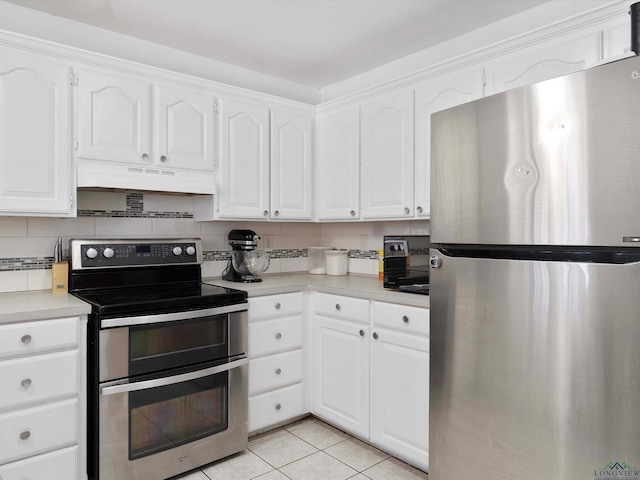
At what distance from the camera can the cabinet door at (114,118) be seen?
2.23 metres

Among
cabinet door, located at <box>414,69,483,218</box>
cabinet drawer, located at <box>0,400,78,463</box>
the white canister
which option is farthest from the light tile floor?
cabinet door, located at <box>414,69,483,218</box>

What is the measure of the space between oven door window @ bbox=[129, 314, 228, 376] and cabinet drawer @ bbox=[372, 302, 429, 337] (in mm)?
825

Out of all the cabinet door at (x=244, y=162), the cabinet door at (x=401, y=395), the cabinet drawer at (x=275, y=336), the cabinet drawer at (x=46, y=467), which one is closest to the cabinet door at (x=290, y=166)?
the cabinet door at (x=244, y=162)

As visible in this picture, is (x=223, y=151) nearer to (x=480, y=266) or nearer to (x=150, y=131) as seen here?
(x=150, y=131)

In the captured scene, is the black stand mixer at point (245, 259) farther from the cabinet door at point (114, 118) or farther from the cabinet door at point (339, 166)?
the cabinet door at point (114, 118)

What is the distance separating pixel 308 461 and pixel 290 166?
185 cm

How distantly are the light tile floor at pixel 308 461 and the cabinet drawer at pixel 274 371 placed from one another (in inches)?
12.4

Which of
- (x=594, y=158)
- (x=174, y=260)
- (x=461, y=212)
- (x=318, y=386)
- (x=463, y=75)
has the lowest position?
(x=318, y=386)

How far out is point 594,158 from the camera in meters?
1.21

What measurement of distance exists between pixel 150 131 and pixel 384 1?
144 cm

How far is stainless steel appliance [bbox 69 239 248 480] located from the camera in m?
1.95

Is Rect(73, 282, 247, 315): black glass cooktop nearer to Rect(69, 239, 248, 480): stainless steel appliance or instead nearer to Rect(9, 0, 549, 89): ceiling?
Rect(69, 239, 248, 480): stainless steel appliance

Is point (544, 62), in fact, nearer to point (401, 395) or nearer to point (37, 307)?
point (401, 395)

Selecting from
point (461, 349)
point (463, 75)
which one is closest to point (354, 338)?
point (461, 349)
